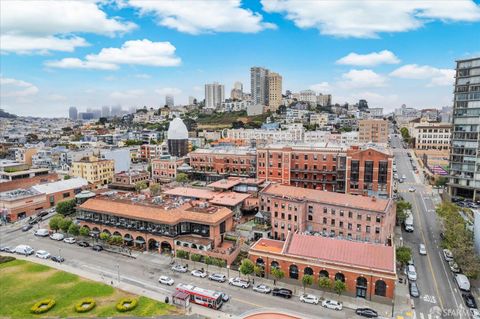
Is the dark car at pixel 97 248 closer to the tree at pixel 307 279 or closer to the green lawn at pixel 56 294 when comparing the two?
the green lawn at pixel 56 294

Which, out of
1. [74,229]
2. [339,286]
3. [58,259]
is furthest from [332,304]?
[74,229]

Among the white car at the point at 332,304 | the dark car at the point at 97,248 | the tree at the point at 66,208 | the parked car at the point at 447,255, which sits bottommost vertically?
the white car at the point at 332,304

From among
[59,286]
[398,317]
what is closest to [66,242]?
[59,286]

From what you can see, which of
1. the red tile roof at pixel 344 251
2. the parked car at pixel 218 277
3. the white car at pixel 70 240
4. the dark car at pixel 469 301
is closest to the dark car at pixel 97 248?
the white car at pixel 70 240

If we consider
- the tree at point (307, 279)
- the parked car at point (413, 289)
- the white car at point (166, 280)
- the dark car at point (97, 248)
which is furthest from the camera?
the dark car at point (97, 248)

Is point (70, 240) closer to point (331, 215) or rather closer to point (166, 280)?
point (166, 280)

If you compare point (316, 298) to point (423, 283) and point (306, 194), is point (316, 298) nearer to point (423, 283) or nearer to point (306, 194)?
point (423, 283)
